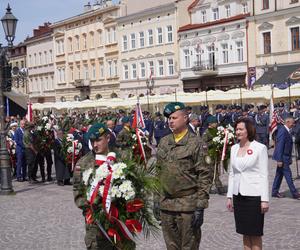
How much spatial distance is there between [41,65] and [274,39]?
44229mm

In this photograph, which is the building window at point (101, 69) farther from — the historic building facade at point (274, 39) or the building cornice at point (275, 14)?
the building cornice at point (275, 14)

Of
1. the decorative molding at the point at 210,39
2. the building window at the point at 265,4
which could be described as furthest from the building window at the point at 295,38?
the decorative molding at the point at 210,39

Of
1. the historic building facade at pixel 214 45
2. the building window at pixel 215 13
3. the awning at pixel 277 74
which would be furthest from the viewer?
the building window at pixel 215 13

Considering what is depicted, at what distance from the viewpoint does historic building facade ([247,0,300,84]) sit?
42.7m

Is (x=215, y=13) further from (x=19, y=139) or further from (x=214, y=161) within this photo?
(x=214, y=161)

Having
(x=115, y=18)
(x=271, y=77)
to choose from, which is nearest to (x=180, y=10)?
(x=115, y=18)

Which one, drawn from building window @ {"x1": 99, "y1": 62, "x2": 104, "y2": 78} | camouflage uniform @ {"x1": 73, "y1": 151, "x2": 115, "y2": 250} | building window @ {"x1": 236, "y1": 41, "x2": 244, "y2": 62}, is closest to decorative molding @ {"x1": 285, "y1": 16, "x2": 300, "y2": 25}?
building window @ {"x1": 236, "y1": 41, "x2": 244, "y2": 62}

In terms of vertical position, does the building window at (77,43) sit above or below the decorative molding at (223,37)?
above

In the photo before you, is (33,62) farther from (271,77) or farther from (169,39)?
(271,77)

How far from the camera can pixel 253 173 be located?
6508 millimetres

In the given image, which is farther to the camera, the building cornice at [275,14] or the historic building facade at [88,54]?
the historic building facade at [88,54]

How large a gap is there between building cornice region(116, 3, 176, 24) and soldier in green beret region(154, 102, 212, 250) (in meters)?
49.2

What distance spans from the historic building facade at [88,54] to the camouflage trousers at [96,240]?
5788 centimetres

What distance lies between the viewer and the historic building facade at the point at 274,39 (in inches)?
1679
